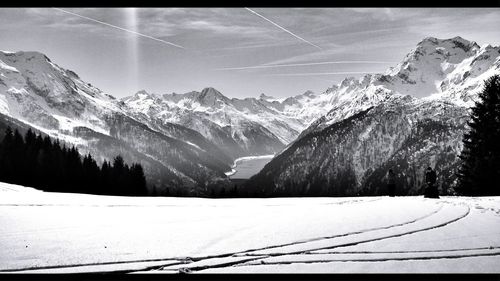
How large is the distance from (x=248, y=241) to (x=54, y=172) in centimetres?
9113

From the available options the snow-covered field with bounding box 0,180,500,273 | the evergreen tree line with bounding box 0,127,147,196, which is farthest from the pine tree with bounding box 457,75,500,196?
the evergreen tree line with bounding box 0,127,147,196

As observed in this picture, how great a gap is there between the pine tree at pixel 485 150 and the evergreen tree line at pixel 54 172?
7128 centimetres

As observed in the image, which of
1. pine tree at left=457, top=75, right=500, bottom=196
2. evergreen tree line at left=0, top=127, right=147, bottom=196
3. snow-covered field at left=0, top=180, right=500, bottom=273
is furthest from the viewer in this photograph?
evergreen tree line at left=0, top=127, right=147, bottom=196

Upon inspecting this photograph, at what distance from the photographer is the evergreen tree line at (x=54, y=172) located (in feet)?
283

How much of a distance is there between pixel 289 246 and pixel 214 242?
5.71 ft

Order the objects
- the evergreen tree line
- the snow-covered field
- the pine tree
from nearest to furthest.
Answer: the snow-covered field, the pine tree, the evergreen tree line

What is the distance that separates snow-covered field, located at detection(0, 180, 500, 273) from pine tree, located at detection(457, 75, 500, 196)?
25411 mm

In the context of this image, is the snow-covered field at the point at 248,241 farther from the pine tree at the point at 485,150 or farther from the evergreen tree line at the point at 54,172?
the evergreen tree line at the point at 54,172

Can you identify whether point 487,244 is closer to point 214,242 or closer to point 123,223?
point 214,242

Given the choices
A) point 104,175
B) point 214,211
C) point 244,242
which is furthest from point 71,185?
point 244,242

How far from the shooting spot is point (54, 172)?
8962cm

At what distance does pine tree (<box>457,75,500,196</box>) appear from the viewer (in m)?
35.8

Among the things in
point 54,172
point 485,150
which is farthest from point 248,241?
point 54,172

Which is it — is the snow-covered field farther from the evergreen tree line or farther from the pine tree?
the evergreen tree line
